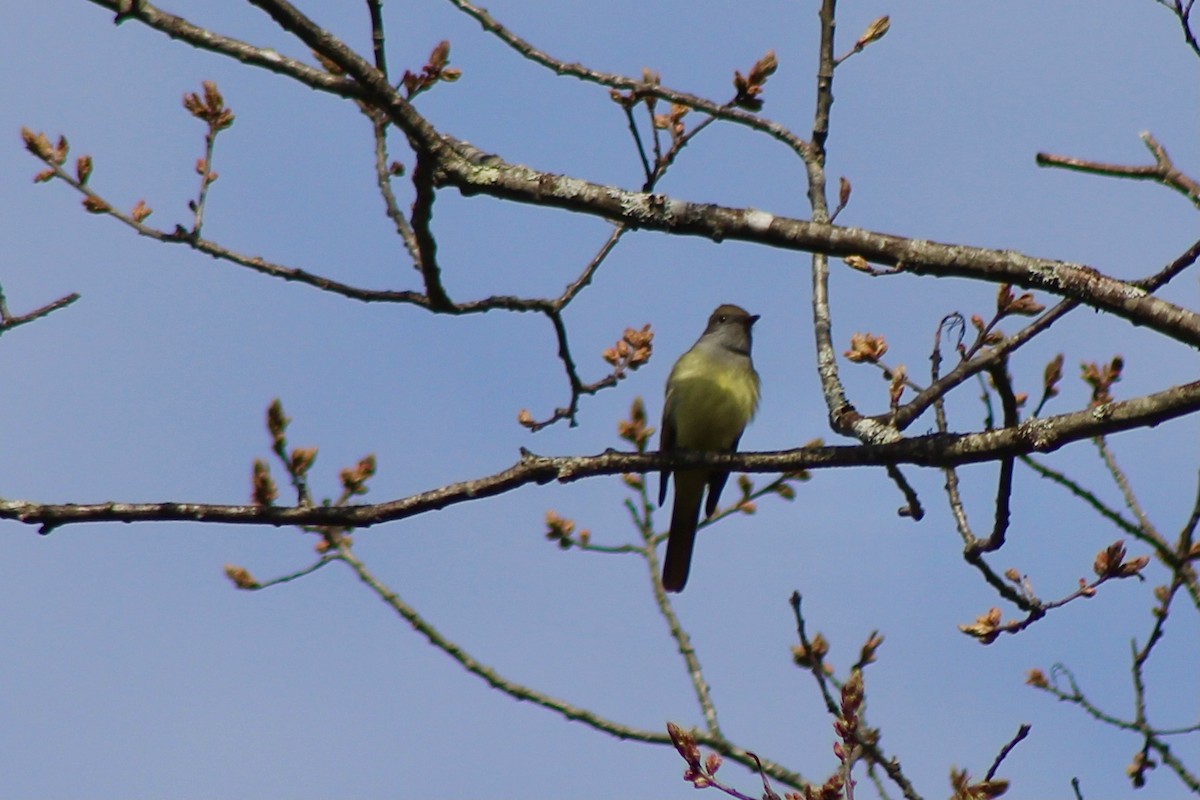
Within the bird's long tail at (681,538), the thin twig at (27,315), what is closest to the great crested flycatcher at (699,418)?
the bird's long tail at (681,538)

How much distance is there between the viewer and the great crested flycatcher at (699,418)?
27.7ft

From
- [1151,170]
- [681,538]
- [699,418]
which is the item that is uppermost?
[699,418]

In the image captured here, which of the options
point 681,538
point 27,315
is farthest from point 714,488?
point 27,315

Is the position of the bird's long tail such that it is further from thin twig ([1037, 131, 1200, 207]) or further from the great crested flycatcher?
thin twig ([1037, 131, 1200, 207])

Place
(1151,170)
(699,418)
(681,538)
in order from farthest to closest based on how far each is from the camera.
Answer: (681,538)
(699,418)
(1151,170)

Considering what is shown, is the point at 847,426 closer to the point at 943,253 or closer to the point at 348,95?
the point at 943,253

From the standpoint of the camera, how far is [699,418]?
8.45 metres

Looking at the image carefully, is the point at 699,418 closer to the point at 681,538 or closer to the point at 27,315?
the point at 681,538

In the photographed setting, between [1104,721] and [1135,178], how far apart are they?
333cm

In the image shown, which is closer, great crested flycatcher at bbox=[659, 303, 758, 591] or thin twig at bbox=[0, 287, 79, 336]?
thin twig at bbox=[0, 287, 79, 336]

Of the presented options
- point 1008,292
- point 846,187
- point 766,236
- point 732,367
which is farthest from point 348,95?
point 732,367

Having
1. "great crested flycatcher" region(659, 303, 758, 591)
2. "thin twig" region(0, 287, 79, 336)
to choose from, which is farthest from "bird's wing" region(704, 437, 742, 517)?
"thin twig" region(0, 287, 79, 336)

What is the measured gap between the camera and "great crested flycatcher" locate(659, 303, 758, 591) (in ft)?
27.7

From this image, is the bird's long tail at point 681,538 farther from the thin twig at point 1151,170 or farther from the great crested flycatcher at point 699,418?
the thin twig at point 1151,170
